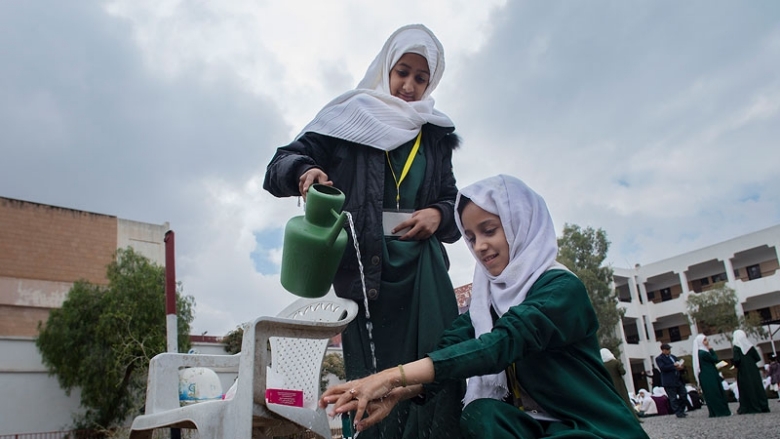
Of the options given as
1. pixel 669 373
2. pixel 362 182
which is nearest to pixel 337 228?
pixel 362 182

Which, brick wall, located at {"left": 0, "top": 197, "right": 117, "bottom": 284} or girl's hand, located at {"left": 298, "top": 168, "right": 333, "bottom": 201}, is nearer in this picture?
girl's hand, located at {"left": 298, "top": 168, "right": 333, "bottom": 201}

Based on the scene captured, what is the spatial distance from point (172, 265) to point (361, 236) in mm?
3427

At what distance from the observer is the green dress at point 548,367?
5.04 feet

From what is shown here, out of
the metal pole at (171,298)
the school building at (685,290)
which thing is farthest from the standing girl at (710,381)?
the school building at (685,290)

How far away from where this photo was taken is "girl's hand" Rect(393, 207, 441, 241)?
2.29 meters

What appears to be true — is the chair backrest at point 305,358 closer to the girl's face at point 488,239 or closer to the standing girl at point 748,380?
the girl's face at point 488,239

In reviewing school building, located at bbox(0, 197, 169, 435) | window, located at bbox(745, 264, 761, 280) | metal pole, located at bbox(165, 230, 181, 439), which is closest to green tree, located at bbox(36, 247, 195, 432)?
school building, located at bbox(0, 197, 169, 435)

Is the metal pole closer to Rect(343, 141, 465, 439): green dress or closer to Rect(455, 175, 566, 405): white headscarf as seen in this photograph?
Rect(343, 141, 465, 439): green dress

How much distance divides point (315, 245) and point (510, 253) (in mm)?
644

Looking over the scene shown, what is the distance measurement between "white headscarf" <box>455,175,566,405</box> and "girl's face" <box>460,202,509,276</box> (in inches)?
0.8

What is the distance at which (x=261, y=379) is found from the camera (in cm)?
196

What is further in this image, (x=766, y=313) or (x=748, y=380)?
(x=766, y=313)

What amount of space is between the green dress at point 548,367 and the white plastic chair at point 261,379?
615mm

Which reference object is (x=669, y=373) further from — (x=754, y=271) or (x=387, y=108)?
(x=754, y=271)
